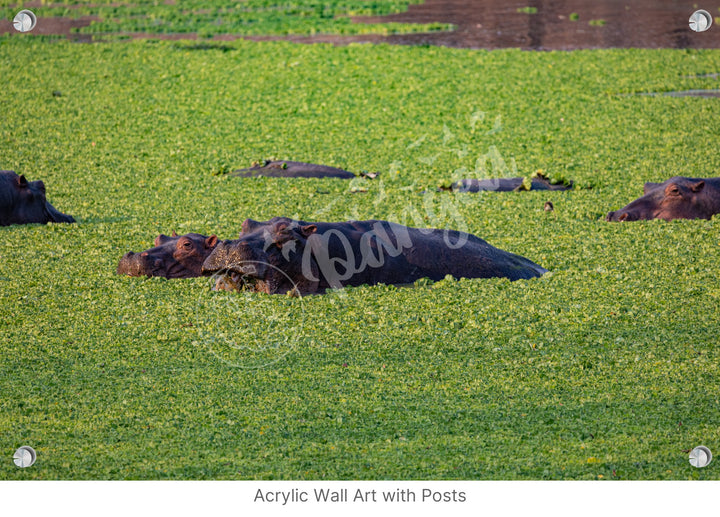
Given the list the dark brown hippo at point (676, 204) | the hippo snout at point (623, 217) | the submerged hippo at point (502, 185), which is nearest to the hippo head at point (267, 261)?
the hippo snout at point (623, 217)

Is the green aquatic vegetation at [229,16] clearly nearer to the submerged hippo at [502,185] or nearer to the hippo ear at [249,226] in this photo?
the submerged hippo at [502,185]

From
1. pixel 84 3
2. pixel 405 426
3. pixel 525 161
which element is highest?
pixel 84 3

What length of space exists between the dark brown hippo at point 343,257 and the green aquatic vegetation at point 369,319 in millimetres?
165

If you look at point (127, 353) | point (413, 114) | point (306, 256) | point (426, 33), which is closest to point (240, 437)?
point (127, 353)

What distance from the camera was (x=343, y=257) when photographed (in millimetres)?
6043

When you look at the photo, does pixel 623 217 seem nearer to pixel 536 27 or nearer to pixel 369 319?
pixel 369 319

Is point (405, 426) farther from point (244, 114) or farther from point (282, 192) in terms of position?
point (244, 114)

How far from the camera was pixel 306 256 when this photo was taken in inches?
233

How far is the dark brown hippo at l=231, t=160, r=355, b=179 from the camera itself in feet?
30.8

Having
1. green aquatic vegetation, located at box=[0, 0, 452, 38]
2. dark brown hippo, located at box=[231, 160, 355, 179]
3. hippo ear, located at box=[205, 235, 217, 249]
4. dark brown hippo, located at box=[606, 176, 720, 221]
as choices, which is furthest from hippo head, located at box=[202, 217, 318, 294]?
green aquatic vegetation, located at box=[0, 0, 452, 38]

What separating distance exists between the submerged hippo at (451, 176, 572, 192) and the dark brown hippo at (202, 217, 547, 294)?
2423 mm

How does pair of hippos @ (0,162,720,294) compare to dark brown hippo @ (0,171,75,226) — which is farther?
dark brown hippo @ (0,171,75,226)

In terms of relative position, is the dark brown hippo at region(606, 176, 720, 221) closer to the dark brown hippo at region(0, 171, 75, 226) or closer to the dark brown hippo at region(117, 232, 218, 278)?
the dark brown hippo at region(117, 232, 218, 278)

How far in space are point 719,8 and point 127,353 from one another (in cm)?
1838
